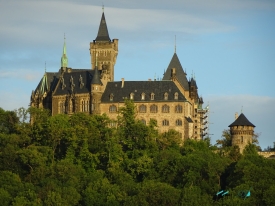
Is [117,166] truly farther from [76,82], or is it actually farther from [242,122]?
[76,82]

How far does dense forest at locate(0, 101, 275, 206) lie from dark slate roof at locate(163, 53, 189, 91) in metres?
9.18

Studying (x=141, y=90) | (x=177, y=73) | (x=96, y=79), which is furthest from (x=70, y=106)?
(x=177, y=73)

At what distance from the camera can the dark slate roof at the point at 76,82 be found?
16988cm

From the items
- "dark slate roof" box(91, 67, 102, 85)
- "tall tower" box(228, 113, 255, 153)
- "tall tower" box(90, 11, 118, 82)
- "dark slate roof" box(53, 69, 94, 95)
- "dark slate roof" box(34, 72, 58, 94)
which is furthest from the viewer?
"tall tower" box(90, 11, 118, 82)

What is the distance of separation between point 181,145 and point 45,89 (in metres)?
22.4

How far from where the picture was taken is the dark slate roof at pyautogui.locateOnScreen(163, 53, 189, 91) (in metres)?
171

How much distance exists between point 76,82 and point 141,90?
8488mm

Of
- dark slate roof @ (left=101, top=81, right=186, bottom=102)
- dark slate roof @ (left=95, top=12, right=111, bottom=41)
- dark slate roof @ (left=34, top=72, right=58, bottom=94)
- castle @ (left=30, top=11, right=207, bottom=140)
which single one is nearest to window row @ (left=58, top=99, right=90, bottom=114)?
castle @ (left=30, top=11, right=207, bottom=140)

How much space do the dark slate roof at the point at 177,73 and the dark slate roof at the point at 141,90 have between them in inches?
98.6

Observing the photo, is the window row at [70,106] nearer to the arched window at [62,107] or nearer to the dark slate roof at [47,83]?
the arched window at [62,107]

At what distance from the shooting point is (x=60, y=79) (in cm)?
17325

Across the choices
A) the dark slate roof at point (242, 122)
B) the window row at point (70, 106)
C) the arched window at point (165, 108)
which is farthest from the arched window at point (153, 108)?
the dark slate roof at point (242, 122)

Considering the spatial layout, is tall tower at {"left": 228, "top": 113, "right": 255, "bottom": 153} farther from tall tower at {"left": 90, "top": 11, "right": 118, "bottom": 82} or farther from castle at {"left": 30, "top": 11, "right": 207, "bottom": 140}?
tall tower at {"left": 90, "top": 11, "right": 118, "bottom": 82}

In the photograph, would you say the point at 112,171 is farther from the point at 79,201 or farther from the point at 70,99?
the point at 70,99
